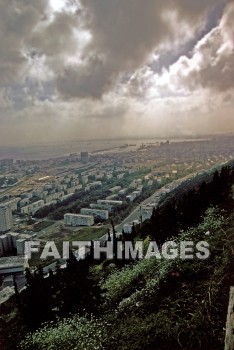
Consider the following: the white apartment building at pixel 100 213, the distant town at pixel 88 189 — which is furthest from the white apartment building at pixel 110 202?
the white apartment building at pixel 100 213

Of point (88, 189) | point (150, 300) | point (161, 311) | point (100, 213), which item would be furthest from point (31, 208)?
point (161, 311)

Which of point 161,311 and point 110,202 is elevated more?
point 161,311

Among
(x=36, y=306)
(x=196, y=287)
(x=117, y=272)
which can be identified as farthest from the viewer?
(x=117, y=272)

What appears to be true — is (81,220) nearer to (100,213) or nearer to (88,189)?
(100,213)

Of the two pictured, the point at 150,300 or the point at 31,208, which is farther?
the point at 31,208

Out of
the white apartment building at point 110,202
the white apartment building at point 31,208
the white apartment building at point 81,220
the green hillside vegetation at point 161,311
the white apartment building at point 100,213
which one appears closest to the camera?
the green hillside vegetation at point 161,311

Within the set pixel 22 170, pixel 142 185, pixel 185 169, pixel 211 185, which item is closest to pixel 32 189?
pixel 22 170

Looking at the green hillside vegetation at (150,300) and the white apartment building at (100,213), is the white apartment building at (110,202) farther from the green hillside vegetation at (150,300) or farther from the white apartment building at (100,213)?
the green hillside vegetation at (150,300)

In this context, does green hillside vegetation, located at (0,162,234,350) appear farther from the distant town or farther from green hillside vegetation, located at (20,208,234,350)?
the distant town

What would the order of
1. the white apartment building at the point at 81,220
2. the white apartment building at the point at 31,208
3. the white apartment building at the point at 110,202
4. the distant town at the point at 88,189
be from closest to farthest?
1. the distant town at the point at 88,189
2. the white apartment building at the point at 81,220
3. the white apartment building at the point at 110,202
4. the white apartment building at the point at 31,208

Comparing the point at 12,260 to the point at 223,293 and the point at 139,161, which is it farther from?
the point at 139,161

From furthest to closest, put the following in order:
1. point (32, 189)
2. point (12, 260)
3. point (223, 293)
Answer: point (32, 189) < point (12, 260) < point (223, 293)
